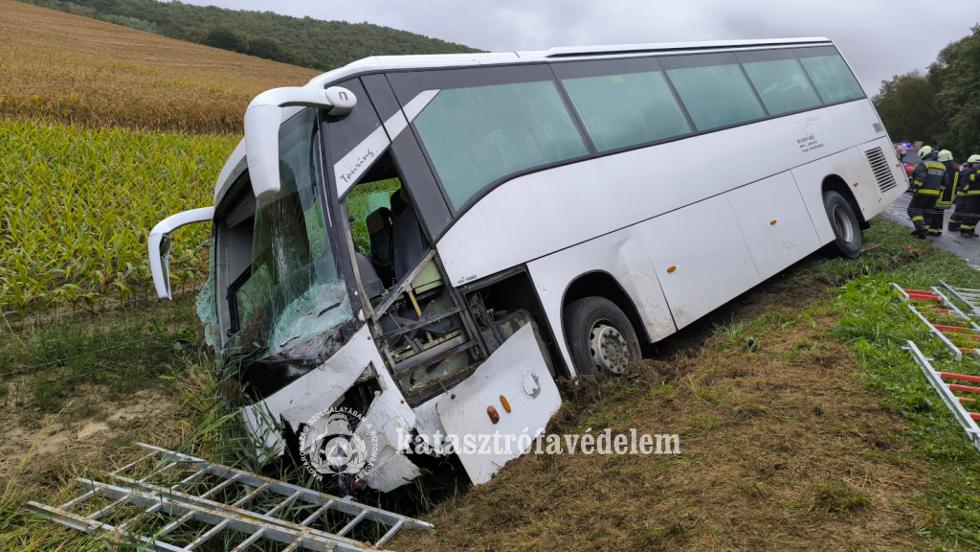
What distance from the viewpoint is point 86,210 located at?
8.56 meters

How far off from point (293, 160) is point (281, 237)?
0.51 metres

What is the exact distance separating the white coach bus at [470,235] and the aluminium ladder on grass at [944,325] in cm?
143

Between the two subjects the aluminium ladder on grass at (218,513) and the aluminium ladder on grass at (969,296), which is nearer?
the aluminium ladder on grass at (218,513)

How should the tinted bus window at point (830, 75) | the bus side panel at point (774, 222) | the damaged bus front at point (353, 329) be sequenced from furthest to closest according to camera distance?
the tinted bus window at point (830, 75) < the bus side panel at point (774, 222) < the damaged bus front at point (353, 329)

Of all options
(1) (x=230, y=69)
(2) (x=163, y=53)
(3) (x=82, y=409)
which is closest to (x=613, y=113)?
(3) (x=82, y=409)

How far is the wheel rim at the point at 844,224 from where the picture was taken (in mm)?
9266

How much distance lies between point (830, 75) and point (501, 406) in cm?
807

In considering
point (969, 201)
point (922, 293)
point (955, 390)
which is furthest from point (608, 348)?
point (969, 201)

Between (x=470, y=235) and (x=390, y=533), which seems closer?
(x=390, y=533)

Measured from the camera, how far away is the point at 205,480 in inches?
181

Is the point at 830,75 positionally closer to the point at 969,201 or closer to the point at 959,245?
the point at 959,245

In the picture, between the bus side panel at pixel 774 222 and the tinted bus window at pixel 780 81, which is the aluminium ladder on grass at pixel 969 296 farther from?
the tinted bus window at pixel 780 81

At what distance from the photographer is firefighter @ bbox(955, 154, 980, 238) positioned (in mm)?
12820

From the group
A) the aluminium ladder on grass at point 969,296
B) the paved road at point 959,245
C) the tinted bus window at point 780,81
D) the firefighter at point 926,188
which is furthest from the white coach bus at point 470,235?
the firefighter at point 926,188
